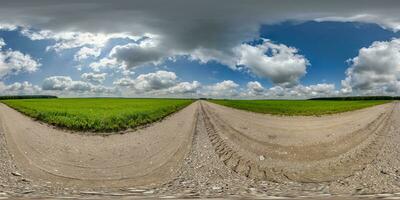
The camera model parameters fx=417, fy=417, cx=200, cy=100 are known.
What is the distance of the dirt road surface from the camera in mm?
9859

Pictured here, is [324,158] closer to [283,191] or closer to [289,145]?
[289,145]

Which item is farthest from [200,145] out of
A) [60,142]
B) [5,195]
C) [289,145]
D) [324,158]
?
[5,195]

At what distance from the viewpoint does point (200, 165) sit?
13.1m

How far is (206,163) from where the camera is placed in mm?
13492

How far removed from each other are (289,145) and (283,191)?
28.3 feet

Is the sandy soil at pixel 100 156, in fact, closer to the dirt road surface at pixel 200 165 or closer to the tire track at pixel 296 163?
the dirt road surface at pixel 200 165

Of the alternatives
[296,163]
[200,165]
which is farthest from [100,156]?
[296,163]

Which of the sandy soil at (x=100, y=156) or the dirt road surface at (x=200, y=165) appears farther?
the sandy soil at (x=100, y=156)

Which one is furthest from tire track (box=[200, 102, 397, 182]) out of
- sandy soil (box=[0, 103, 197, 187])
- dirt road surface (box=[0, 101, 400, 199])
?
sandy soil (box=[0, 103, 197, 187])

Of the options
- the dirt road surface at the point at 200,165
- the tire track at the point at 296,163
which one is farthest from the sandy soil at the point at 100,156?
the tire track at the point at 296,163

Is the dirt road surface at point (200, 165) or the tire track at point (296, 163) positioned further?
the tire track at point (296, 163)

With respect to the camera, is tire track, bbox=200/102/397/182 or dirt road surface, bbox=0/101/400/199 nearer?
dirt road surface, bbox=0/101/400/199

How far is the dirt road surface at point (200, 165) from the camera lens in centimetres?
986

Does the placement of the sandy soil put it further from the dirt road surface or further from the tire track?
the tire track
